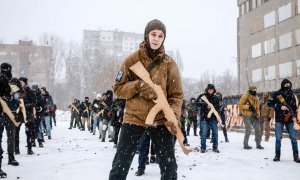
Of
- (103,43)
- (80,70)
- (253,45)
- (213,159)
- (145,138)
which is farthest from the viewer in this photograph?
(103,43)

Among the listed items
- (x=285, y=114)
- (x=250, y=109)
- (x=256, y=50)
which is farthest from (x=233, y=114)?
(x=256, y=50)

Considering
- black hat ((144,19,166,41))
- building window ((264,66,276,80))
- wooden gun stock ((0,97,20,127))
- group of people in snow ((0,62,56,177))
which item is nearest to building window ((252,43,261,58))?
building window ((264,66,276,80))

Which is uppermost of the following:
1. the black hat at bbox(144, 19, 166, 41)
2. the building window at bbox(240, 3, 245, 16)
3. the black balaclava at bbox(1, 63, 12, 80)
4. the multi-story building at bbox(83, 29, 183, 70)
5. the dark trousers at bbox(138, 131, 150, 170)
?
the multi-story building at bbox(83, 29, 183, 70)

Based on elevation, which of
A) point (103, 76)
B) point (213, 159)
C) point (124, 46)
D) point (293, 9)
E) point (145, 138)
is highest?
point (124, 46)

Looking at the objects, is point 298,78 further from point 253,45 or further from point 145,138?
point 145,138

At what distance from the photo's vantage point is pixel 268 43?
45.1 meters

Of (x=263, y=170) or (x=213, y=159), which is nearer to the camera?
(x=263, y=170)

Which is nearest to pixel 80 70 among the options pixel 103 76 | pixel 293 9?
pixel 103 76

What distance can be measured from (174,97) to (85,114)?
65.5 ft

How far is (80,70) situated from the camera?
76.6 m

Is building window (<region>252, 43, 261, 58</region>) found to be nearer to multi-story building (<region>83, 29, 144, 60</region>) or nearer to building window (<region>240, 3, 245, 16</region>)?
building window (<region>240, 3, 245, 16</region>)

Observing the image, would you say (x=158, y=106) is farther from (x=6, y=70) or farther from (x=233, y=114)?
(x=233, y=114)

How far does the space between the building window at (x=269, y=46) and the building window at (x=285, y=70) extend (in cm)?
274

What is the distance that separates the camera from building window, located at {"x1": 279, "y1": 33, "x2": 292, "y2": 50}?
4046cm
